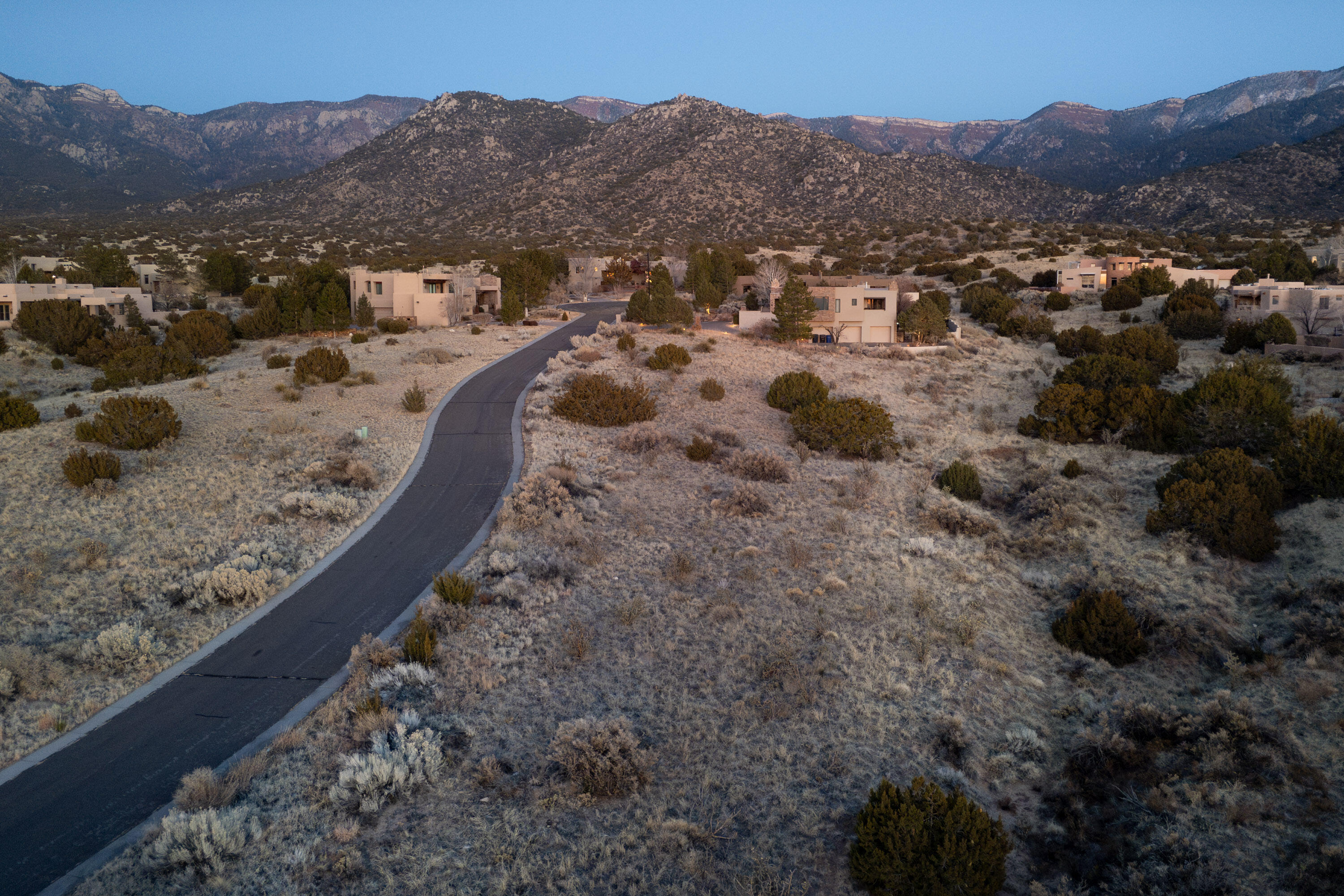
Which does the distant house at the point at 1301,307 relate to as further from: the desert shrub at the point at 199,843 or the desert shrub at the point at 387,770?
the desert shrub at the point at 199,843

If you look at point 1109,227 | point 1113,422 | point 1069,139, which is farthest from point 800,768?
point 1069,139

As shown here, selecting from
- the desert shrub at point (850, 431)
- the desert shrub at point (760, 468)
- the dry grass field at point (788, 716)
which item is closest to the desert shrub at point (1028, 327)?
the desert shrub at point (850, 431)

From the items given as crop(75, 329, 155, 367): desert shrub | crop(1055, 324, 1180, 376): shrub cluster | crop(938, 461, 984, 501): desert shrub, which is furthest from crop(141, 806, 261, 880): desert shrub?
crop(75, 329, 155, 367): desert shrub

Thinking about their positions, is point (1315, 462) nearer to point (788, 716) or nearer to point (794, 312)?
point (788, 716)

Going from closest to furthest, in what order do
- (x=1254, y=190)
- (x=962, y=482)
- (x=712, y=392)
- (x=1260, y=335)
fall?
(x=962, y=482), (x=712, y=392), (x=1260, y=335), (x=1254, y=190)

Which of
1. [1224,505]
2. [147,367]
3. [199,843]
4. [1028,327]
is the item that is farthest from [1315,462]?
[147,367]

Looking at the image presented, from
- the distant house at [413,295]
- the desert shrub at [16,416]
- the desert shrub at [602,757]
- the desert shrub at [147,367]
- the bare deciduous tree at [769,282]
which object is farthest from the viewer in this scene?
the bare deciduous tree at [769,282]
